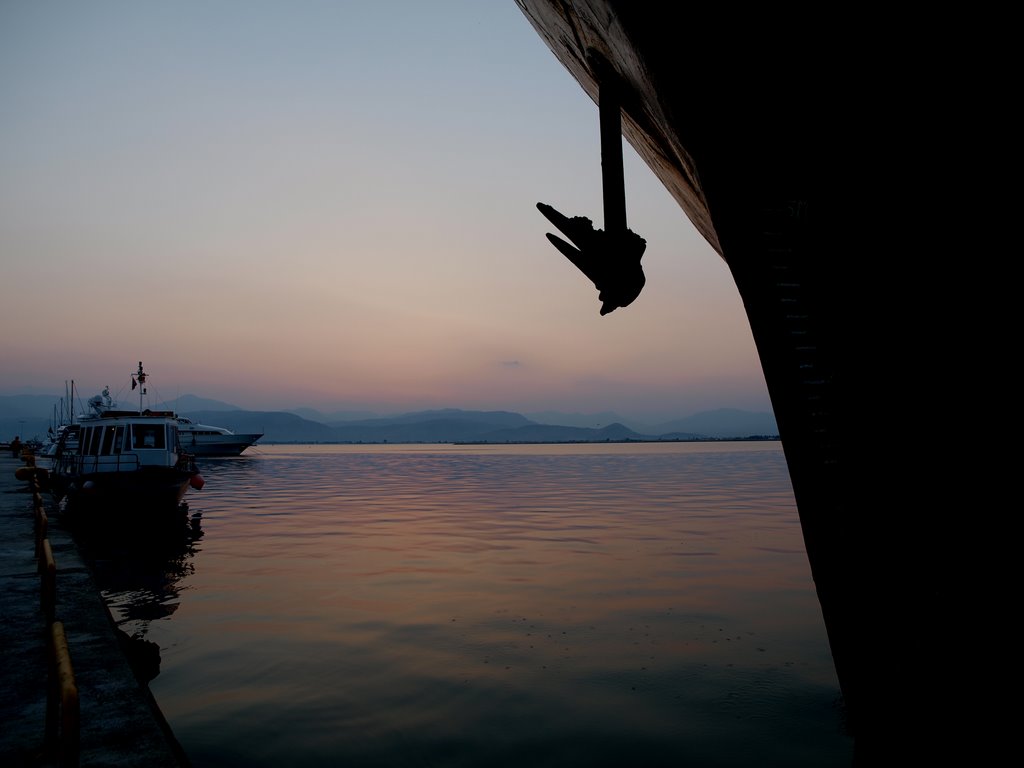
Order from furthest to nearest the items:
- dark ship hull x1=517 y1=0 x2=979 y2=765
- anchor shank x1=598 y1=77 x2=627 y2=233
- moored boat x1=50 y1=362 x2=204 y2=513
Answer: moored boat x1=50 y1=362 x2=204 y2=513 < anchor shank x1=598 y1=77 x2=627 y2=233 < dark ship hull x1=517 y1=0 x2=979 y2=765

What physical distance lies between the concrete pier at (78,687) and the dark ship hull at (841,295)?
4.94 metres

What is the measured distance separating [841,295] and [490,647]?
30.3ft

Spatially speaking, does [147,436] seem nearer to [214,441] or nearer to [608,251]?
[608,251]

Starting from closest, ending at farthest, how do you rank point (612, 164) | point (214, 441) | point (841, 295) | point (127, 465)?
point (841, 295), point (612, 164), point (127, 465), point (214, 441)

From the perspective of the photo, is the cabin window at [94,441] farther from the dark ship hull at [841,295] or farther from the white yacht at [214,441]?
the white yacht at [214,441]

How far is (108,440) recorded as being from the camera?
2575 cm

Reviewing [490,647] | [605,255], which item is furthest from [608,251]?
[490,647]

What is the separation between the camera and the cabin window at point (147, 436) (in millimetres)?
25891

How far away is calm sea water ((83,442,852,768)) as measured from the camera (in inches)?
305

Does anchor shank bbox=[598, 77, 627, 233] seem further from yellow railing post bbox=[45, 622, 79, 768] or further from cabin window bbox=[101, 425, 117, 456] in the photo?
cabin window bbox=[101, 425, 117, 456]

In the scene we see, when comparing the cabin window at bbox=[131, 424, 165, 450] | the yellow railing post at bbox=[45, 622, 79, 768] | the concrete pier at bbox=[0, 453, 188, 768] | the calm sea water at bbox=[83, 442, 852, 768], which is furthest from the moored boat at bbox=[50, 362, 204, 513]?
the yellow railing post at bbox=[45, 622, 79, 768]

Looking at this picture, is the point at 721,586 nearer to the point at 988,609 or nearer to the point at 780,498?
the point at 988,609

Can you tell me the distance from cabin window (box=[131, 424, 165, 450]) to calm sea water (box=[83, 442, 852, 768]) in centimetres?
504

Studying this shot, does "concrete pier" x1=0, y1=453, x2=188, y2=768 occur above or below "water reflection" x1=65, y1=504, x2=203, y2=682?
above
